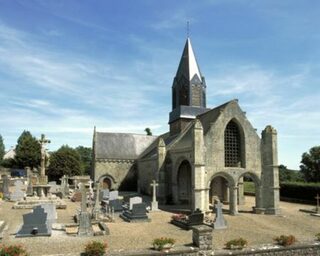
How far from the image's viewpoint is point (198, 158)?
85.6 ft

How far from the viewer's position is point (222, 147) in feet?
90.6

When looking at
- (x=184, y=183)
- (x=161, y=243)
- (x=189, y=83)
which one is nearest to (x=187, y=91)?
(x=189, y=83)

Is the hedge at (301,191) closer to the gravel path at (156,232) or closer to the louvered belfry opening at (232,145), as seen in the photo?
the gravel path at (156,232)

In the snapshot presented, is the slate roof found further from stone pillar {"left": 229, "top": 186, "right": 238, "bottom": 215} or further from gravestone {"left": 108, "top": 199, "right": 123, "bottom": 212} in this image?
stone pillar {"left": 229, "top": 186, "right": 238, "bottom": 215}

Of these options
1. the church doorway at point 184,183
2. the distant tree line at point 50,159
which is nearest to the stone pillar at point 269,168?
the church doorway at point 184,183

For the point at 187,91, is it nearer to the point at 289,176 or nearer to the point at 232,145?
the point at 232,145

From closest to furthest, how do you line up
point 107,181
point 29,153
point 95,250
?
point 95,250 → point 107,181 → point 29,153

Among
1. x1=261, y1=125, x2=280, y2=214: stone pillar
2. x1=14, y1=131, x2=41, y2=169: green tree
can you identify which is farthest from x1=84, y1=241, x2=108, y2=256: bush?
x1=14, y1=131, x2=41, y2=169: green tree

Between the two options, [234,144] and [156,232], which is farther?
[234,144]

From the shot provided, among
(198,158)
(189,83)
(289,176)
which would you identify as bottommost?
(289,176)

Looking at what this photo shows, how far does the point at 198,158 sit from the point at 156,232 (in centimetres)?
874

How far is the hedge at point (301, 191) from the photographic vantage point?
35.3 metres

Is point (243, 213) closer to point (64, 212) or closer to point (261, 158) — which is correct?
point (261, 158)

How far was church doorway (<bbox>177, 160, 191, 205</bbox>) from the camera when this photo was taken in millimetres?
33469
